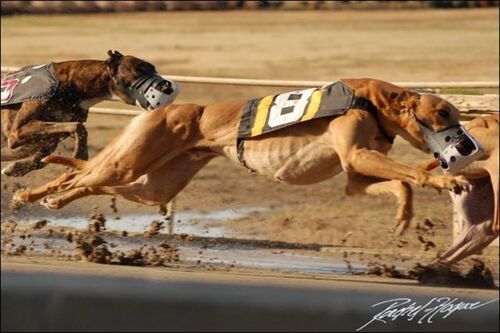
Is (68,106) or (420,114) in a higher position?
(68,106)

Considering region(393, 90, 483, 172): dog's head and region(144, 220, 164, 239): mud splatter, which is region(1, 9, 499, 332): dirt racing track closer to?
region(144, 220, 164, 239): mud splatter

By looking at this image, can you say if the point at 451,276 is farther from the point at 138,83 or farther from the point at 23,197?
the point at 23,197

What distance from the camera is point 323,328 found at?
3180 millimetres

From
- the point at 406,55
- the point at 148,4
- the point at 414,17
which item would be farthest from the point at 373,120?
the point at 148,4

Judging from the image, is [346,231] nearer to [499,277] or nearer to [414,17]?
[499,277]

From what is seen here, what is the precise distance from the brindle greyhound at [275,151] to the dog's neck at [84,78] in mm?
496

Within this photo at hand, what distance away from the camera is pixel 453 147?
547cm

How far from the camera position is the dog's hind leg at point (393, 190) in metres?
5.31

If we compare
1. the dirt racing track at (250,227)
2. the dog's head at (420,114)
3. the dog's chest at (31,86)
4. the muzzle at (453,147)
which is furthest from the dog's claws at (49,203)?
the muzzle at (453,147)

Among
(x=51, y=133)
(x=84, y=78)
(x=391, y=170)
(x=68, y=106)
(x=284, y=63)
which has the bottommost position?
(x=391, y=170)

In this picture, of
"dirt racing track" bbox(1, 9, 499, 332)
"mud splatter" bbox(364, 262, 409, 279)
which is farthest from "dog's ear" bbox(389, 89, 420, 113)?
"mud splatter" bbox(364, 262, 409, 279)

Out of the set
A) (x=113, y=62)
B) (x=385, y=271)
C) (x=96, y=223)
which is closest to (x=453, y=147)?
(x=385, y=271)

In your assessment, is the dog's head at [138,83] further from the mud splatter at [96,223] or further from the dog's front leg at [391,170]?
the dog's front leg at [391,170]

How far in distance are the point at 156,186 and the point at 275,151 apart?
0.69 metres
